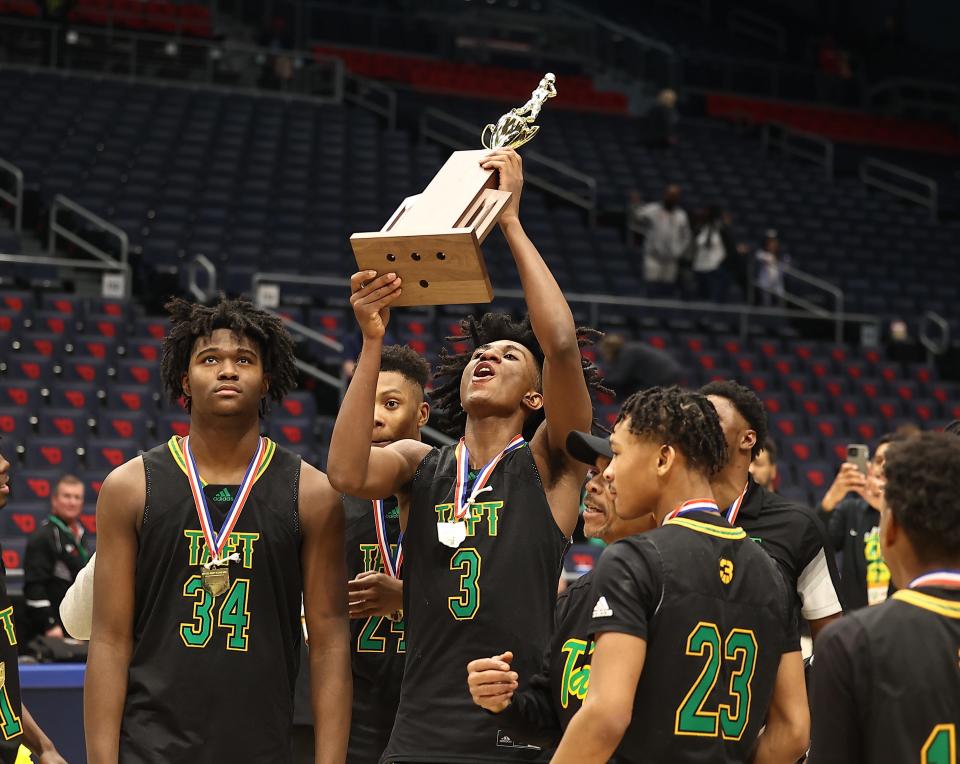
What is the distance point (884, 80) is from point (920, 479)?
907 inches

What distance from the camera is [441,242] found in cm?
312

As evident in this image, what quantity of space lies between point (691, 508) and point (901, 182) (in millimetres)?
19664

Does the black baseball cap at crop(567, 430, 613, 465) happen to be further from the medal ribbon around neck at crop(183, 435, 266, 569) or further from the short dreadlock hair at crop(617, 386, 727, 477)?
the medal ribbon around neck at crop(183, 435, 266, 569)

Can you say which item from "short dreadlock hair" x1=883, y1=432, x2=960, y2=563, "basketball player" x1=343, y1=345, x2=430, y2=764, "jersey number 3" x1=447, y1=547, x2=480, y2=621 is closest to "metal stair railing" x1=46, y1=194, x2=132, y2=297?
"basketball player" x1=343, y1=345, x2=430, y2=764

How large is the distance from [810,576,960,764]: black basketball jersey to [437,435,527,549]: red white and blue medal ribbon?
→ 1.30 meters

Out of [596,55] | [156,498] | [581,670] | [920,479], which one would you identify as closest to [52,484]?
[156,498]

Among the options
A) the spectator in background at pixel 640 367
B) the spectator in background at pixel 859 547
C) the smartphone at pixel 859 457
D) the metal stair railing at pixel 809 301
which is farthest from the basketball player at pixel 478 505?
the metal stair railing at pixel 809 301

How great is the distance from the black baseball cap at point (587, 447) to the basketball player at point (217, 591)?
2.33 feet

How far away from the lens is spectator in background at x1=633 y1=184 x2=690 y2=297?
15175mm

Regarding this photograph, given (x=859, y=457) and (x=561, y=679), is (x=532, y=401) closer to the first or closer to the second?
A: (x=561, y=679)

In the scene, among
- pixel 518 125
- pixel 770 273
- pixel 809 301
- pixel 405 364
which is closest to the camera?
pixel 518 125

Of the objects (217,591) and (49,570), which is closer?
(217,591)

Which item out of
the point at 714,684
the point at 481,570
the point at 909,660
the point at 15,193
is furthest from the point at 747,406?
the point at 15,193

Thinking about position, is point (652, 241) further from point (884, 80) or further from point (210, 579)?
point (210, 579)
